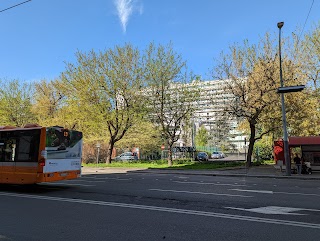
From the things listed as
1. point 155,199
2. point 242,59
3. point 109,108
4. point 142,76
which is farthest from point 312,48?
point 155,199

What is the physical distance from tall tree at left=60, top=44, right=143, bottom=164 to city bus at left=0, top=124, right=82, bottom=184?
66.0 ft

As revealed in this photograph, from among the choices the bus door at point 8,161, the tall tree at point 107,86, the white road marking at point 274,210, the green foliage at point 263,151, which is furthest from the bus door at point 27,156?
the green foliage at point 263,151

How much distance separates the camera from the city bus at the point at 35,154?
1235 cm

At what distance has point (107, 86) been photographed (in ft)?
110

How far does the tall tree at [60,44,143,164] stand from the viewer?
3353 centimetres

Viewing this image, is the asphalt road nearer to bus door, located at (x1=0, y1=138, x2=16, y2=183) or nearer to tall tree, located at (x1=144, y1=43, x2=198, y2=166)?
bus door, located at (x1=0, y1=138, x2=16, y2=183)

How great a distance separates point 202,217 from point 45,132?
7578mm

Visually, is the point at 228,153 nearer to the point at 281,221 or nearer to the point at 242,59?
the point at 242,59

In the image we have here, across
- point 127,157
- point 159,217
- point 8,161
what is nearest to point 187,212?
point 159,217

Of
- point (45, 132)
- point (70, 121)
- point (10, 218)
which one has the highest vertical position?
point (70, 121)

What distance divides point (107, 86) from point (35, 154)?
71.5ft

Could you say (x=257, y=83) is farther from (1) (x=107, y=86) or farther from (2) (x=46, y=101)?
(2) (x=46, y=101)

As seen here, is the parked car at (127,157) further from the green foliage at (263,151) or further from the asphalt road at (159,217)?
the asphalt road at (159,217)

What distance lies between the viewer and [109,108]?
3469 centimetres
